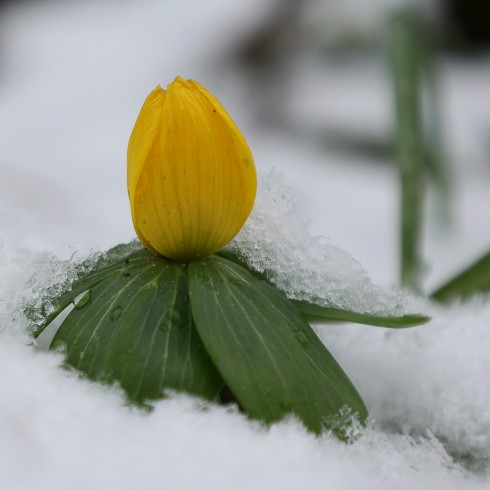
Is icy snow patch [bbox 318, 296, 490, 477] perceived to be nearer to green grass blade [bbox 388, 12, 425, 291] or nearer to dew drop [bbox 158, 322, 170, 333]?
dew drop [bbox 158, 322, 170, 333]

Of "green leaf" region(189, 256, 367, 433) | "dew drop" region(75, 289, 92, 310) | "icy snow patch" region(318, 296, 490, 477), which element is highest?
"dew drop" region(75, 289, 92, 310)

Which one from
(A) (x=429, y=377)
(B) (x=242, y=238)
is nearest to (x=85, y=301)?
(B) (x=242, y=238)

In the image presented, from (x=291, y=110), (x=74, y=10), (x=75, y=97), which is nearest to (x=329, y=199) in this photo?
(x=291, y=110)

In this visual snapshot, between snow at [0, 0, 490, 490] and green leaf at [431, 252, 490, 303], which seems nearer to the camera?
snow at [0, 0, 490, 490]

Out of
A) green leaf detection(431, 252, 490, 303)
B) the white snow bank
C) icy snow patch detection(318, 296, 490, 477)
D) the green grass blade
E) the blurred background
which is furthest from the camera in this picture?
the blurred background

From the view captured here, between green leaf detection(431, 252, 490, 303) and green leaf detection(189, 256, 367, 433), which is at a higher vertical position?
green leaf detection(189, 256, 367, 433)

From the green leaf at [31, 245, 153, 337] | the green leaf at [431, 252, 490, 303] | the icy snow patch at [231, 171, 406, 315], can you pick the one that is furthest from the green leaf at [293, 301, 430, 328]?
the green leaf at [431, 252, 490, 303]

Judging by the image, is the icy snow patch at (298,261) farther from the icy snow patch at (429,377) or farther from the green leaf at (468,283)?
the green leaf at (468,283)

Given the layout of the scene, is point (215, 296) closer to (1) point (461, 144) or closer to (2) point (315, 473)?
(2) point (315, 473)
